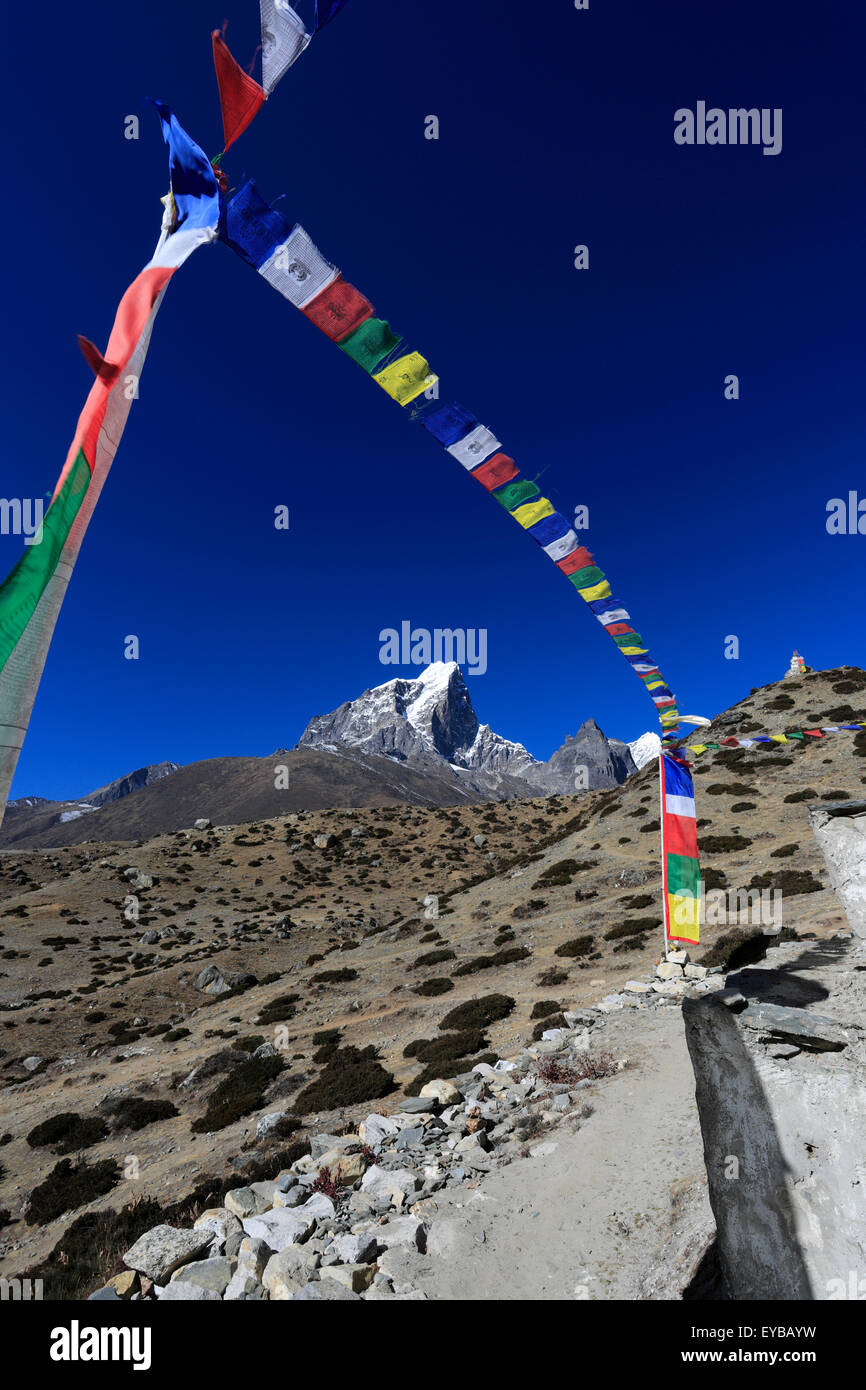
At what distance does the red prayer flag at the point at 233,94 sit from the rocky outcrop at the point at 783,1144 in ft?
28.9

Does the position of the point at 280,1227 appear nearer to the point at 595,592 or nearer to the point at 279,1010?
the point at 595,592

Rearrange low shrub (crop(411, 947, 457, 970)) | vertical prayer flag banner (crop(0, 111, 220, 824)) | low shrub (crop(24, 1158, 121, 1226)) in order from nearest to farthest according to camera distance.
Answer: vertical prayer flag banner (crop(0, 111, 220, 824)) < low shrub (crop(24, 1158, 121, 1226)) < low shrub (crop(411, 947, 457, 970))

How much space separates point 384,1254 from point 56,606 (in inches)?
276

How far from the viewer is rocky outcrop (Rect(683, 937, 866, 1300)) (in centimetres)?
439

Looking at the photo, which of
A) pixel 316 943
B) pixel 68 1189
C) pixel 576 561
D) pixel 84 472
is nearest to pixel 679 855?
pixel 576 561

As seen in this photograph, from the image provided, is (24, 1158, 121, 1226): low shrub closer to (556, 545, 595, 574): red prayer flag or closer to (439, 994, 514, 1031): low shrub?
(439, 994, 514, 1031): low shrub

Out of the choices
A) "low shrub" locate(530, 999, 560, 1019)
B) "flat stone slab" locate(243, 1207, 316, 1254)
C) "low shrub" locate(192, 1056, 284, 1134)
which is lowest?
"low shrub" locate(192, 1056, 284, 1134)

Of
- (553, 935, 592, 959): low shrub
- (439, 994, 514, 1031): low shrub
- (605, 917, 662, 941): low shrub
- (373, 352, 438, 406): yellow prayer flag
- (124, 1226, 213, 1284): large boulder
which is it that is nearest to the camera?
(373, 352, 438, 406): yellow prayer flag

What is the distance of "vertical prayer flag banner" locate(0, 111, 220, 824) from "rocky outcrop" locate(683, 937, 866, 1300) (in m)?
6.34

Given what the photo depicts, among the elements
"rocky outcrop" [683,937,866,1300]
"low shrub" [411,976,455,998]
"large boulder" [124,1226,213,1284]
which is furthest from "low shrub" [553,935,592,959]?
"large boulder" [124,1226,213,1284]

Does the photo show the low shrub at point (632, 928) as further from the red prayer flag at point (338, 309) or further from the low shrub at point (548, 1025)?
the red prayer flag at point (338, 309)

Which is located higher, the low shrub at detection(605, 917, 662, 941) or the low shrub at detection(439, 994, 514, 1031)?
the low shrub at detection(605, 917, 662, 941)

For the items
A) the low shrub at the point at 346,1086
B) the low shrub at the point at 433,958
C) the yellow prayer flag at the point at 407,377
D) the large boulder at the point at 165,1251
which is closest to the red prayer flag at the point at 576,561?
the yellow prayer flag at the point at 407,377
